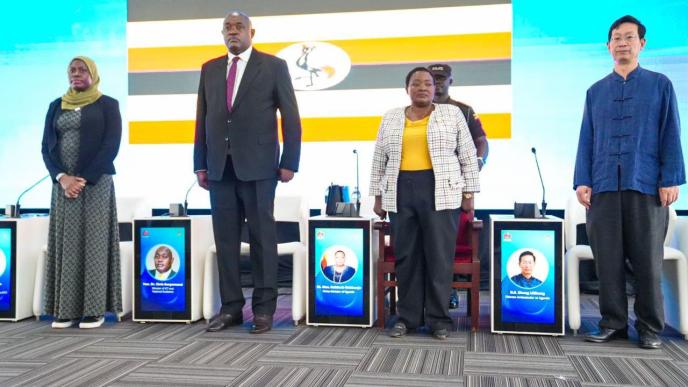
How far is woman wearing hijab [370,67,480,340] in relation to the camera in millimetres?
3100

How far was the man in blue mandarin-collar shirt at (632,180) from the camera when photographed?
2900 mm

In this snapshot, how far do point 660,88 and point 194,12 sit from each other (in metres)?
3.51

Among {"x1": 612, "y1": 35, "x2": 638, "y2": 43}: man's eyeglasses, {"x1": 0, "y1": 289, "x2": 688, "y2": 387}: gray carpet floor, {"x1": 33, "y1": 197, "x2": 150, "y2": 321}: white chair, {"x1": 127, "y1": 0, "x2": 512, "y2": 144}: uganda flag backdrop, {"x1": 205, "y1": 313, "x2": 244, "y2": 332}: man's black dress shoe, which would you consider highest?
{"x1": 127, "y1": 0, "x2": 512, "y2": 144}: uganda flag backdrop

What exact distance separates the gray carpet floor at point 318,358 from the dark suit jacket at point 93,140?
87 cm

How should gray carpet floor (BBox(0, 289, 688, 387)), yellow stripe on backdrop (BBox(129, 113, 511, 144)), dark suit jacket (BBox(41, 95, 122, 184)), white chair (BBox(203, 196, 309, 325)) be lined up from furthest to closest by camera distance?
yellow stripe on backdrop (BBox(129, 113, 511, 144))
white chair (BBox(203, 196, 309, 325))
dark suit jacket (BBox(41, 95, 122, 184))
gray carpet floor (BBox(0, 289, 688, 387))

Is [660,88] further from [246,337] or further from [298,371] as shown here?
[246,337]

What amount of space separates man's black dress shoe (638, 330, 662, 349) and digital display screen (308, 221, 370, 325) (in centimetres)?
134

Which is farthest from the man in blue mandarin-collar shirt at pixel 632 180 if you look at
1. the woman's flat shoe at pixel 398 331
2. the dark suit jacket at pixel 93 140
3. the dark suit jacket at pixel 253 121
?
the dark suit jacket at pixel 93 140

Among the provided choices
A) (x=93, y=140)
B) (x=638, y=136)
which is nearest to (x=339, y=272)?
(x=93, y=140)

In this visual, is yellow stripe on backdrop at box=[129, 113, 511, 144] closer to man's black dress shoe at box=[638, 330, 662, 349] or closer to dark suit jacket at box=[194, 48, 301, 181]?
dark suit jacket at box=[194, 48, 301, 181]

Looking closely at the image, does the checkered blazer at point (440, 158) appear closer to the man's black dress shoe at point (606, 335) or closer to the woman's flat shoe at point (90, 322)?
the man's black dress shoe at point (606, 335)

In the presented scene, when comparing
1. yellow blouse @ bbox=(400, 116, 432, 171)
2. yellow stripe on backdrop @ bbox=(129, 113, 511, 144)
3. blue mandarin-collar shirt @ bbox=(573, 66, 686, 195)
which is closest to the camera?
blue mandarin-collar shirt @ bbox=(573, 66, 686, 195)

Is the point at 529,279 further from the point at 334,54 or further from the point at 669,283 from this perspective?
the point at 334,54

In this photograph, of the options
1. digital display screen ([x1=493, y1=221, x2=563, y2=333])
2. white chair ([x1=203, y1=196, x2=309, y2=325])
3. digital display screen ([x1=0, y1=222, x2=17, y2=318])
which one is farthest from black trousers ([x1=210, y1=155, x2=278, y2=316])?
digital display screen ([x1=0, y1=222, x2=17, y2=318])
